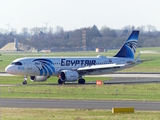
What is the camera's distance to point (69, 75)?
60688 mm

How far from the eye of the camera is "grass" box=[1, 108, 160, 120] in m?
30.0

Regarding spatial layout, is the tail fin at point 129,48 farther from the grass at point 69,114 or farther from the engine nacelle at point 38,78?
the grass at point 69,114

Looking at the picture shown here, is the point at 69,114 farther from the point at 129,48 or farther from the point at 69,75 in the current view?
the point at 129,48

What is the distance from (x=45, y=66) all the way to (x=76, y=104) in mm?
24353

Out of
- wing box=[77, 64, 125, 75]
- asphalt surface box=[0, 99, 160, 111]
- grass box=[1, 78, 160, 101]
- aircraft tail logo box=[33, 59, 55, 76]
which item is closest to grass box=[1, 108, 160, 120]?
asphalt surface box=[0, 99, 160, 111]

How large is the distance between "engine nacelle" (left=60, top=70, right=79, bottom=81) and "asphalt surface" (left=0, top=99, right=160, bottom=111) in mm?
19917

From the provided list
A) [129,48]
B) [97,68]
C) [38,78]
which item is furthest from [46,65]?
[129,48]

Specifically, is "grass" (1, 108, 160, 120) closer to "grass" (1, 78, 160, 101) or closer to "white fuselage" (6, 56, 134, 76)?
"grass" (1, 78, 160, 101)

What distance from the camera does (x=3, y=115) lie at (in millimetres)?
31281

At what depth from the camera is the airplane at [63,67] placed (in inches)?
2391

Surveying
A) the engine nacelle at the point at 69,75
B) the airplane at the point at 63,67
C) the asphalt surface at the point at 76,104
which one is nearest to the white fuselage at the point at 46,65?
the airplane at the point at 63,67

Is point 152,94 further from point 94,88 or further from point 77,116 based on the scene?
point 77,116

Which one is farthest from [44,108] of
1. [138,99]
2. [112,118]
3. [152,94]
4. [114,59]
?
[114,59]

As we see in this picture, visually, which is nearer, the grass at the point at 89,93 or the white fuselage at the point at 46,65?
the grass at the point at 89,93
